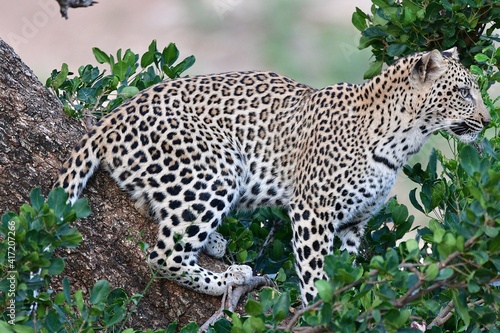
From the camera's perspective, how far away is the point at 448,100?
798 centimetres

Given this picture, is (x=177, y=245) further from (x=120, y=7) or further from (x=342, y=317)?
(x=120, y=7)

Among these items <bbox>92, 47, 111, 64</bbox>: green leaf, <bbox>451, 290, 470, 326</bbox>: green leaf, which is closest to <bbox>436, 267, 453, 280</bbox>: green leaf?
<bbox>451, 290, 470, 326</bbox>: green leaf

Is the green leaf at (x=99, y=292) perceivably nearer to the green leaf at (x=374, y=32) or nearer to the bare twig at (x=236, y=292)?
the bare twig at (x=236, y=292)

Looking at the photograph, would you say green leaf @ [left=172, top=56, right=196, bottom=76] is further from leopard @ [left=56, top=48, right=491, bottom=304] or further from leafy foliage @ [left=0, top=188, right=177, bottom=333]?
leafy foliage @ [left=0, top=188, right=177, bottom=333]

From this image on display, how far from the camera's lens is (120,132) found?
772 centimetres

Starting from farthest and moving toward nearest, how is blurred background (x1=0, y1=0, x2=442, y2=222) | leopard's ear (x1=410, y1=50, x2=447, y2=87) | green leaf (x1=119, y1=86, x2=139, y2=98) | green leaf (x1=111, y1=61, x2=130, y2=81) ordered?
1. blurred background (x1=0, y1=0, x2=442, y2=222)
2. green leaf (x1=111, y1=61, x2=130, y2=81)
3. green leaf (x1=119, y1=86, x2=139, y2=98)
4. leopard's ear (x1=410, y1=50, x2=447, y2=87)

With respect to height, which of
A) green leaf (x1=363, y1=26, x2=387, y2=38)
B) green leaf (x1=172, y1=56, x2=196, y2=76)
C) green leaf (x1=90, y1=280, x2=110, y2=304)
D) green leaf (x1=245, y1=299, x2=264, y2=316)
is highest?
green leaf (x1=363, y1=26, x2=387, y2=38)

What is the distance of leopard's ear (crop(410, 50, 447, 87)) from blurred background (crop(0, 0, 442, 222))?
48.0ft

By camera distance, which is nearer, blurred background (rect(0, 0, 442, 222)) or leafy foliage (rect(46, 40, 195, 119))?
leafy foliage (rect(46, 40, 195, 119))

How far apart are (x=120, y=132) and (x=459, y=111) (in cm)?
243

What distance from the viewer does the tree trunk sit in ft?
22.9

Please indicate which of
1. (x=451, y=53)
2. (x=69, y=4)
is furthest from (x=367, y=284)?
(x=69, y=4)

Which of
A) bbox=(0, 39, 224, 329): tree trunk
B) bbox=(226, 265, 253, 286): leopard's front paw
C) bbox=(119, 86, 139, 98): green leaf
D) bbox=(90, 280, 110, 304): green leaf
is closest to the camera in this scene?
bbox=(90, 280, 110, 304): green leaf

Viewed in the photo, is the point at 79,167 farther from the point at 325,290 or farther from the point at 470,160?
the point at 470,160
